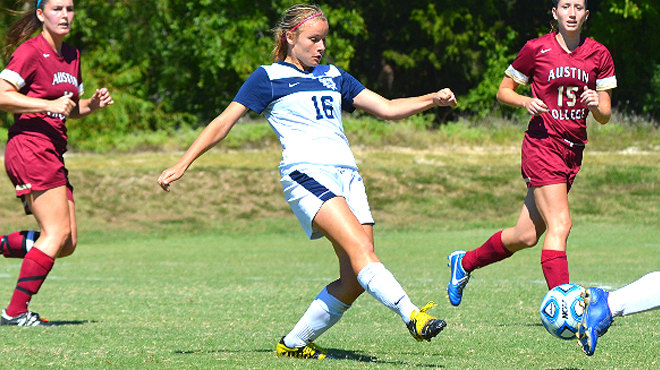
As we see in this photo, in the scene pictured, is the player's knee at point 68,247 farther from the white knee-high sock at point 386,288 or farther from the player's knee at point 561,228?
the player's knee at point 561,228

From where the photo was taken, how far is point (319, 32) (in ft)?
15.8

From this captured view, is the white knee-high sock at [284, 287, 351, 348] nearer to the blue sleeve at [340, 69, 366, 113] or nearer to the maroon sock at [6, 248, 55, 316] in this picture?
the blue sleeve at [340, 69, 366, 113]

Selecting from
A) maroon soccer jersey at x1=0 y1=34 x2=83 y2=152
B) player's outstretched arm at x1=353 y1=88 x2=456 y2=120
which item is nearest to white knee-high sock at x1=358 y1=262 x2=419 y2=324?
player's outstretched arm at x1=353 y1=88 x2=456 y2=120

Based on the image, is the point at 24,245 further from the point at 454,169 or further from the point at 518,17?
the point at 518,17

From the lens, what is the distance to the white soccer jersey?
4.70m

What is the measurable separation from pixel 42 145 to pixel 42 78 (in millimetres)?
465

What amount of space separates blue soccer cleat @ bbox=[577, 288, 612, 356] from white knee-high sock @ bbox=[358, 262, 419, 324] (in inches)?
30.4

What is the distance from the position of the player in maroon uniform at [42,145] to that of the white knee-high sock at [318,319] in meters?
2.24

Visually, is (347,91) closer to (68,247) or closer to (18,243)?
(68,247)

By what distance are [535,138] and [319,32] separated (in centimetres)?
182

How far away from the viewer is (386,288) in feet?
14.0

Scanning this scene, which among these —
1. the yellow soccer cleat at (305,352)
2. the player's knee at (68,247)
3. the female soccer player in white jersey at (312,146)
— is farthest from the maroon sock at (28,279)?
the yellow soccer cleat at (305,352)

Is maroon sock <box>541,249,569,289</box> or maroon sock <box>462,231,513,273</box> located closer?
maroon sock <box>541,249,569,289</box>

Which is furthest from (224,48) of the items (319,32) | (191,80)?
(319,32)
